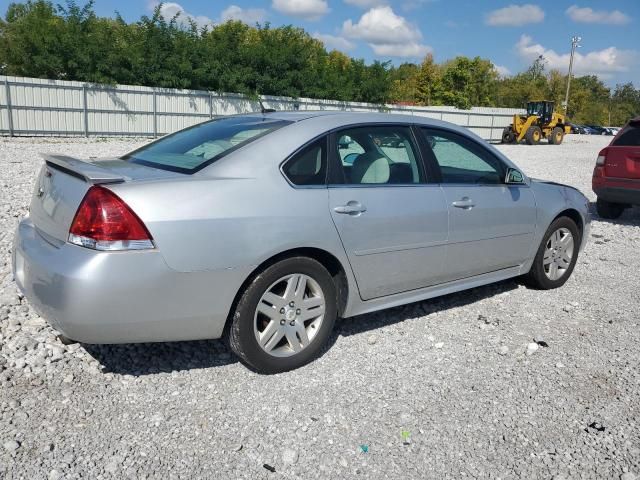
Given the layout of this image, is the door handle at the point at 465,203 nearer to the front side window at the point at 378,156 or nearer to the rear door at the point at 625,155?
the front side window at the point at 378,156

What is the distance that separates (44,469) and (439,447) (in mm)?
1813

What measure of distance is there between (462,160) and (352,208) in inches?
52.7

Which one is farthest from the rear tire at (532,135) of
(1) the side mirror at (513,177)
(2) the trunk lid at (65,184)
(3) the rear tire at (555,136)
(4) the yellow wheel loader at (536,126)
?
(2) the trunk lid at (65,184)

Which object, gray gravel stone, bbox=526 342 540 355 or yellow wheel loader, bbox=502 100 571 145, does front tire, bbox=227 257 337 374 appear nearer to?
gray gravel stone, bbox=526 342 540 355

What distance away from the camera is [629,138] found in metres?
8.41

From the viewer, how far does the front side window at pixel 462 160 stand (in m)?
4.16

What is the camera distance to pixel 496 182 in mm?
4492

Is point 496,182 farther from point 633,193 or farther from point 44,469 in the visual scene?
point 633,193

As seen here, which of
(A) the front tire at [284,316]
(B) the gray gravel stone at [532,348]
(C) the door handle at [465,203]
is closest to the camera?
(A) the front tire at [284,316]

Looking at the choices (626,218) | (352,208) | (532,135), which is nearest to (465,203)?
(352,208)

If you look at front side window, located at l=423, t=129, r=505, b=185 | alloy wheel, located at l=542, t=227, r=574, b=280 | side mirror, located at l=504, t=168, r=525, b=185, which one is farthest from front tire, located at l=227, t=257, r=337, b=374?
alloy wheel, located at l=542, t=227, r=574, b=280

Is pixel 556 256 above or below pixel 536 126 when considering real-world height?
below

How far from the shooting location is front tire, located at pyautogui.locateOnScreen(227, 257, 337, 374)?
3150 mm

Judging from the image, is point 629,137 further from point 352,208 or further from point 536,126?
point 536,126
